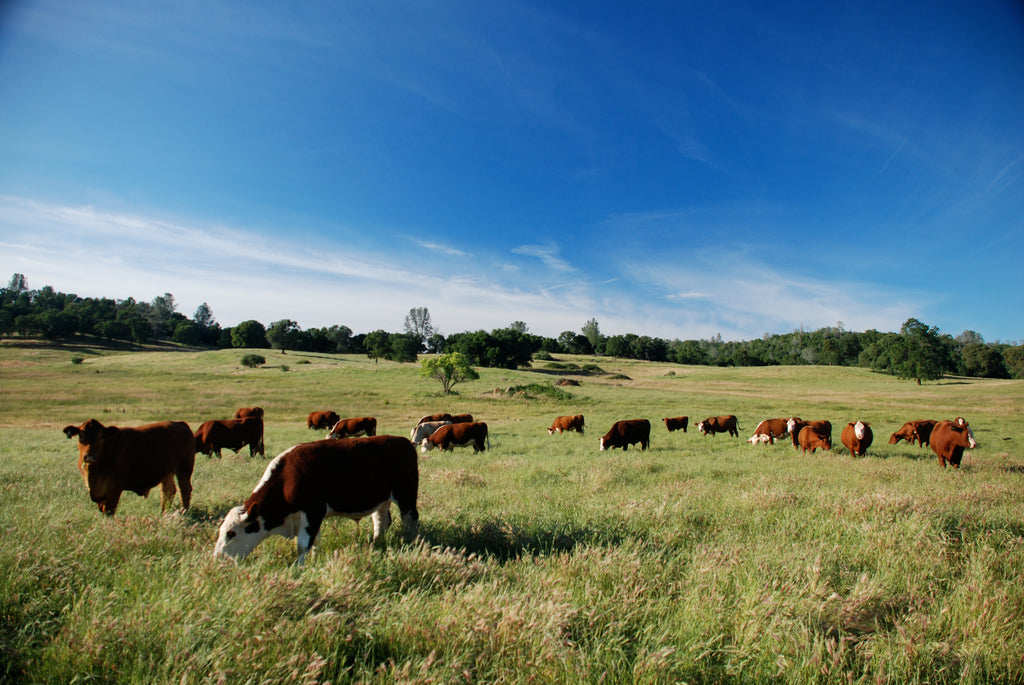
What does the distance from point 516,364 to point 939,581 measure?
9582cm

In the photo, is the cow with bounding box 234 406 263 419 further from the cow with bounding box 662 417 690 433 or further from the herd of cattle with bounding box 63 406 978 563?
the cow with bounding box 662 417 690 433

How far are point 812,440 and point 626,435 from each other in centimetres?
689

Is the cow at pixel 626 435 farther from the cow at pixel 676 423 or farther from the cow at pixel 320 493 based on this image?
the cow at pixel 320 493

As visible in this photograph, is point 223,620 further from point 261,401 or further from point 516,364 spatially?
point 516,364

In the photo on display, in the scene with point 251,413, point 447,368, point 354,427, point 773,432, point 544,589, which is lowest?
point 354,427

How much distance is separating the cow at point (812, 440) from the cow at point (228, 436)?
20.2 m

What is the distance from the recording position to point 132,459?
6934mm

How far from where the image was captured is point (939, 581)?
464 cm

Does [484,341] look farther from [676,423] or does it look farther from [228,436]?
[228,436]

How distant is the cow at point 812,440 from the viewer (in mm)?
17672

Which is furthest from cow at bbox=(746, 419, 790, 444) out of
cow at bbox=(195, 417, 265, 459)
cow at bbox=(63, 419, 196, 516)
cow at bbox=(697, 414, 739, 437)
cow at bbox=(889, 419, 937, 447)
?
cow at bbox=(63, 419, 196, 516)

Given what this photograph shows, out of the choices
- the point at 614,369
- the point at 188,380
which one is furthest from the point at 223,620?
the point at 614,369

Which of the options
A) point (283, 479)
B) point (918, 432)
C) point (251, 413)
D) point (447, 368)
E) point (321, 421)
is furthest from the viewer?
point (447, 368)

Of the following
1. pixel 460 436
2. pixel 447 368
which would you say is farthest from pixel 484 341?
pixel 460 436
